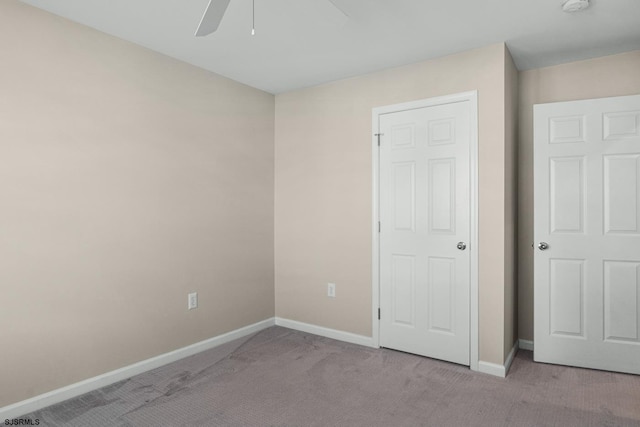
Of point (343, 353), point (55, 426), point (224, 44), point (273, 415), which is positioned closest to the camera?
point (55, 426)

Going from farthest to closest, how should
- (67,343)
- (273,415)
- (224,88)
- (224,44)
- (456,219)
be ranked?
(224,88)
(456,219)
(224,44)
(67,343)
(273,415)

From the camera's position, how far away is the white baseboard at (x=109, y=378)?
7.34 ft

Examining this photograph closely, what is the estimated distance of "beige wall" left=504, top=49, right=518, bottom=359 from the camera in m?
2.89

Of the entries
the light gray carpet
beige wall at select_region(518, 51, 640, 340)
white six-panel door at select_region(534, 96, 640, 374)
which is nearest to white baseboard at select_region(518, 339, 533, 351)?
beige wall at select_region(518, 51, 640, 340)

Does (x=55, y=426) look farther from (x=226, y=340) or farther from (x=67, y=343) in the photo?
(x=226, y=340)

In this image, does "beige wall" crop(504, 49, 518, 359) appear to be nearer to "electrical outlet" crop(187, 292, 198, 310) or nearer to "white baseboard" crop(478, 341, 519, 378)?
"white baseboard" crop(478, 341, 519, 378)

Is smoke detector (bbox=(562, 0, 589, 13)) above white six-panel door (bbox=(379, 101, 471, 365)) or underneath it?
above

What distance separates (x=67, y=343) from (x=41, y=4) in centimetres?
208

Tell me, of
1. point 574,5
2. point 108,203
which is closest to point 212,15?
point 108,203

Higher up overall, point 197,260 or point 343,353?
point 197,260

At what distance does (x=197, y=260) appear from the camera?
3262 millimetres

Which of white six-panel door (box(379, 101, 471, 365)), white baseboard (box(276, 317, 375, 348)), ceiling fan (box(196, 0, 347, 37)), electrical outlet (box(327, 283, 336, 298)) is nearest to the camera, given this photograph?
ceiling fan (box(196, 0, 347, 37))

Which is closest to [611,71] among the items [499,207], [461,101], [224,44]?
[461,101]

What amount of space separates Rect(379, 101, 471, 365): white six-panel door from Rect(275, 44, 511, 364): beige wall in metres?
0.14
